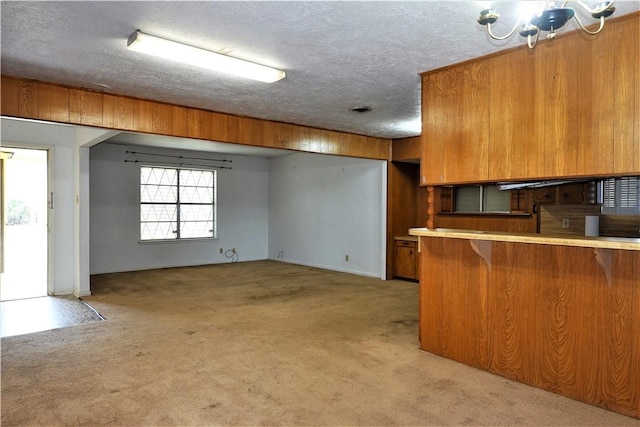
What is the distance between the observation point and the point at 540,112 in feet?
8.85

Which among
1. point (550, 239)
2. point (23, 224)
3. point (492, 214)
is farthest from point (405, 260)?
point (23, 224)

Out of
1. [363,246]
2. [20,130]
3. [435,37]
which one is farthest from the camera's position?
[363,246]

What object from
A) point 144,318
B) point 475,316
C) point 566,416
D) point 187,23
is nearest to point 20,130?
point 144,318

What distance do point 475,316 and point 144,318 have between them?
3.37 m

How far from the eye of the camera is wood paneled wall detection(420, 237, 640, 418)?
2.44 m

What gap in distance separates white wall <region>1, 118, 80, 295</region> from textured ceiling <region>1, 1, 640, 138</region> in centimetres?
243

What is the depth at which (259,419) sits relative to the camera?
234 cm

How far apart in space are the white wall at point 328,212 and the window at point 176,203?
4.87 ft

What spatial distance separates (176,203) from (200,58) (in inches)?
239

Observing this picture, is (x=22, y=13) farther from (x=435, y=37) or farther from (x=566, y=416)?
(x=566, y=416)

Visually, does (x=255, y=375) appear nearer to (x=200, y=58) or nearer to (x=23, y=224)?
(x=200, y=58)

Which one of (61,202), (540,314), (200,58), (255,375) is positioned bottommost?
(255,375)

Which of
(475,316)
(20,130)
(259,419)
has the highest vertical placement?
(20,130)

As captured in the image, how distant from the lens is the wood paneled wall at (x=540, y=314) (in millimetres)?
2436
